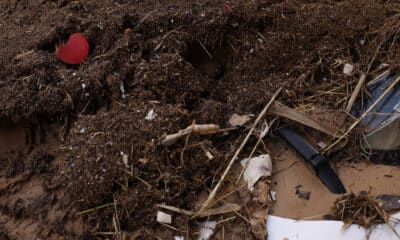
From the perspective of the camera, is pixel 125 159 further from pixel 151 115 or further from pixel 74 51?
pixel 74 51

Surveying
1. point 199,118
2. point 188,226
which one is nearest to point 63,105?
Result: point 199,118

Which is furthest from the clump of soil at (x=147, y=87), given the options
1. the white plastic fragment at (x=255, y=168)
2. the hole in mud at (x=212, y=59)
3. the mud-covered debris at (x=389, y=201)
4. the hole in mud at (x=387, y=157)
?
the mud-covered debris at (x=389, y=201)

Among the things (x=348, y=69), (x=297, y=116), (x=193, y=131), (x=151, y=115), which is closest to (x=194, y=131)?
(x=193, y=131)

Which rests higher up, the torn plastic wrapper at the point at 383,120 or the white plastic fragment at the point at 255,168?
the torn plastic wrapper at the point at 383,120

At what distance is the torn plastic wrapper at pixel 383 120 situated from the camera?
99.3 inches

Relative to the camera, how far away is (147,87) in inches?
105

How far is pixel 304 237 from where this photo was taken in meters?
2.23

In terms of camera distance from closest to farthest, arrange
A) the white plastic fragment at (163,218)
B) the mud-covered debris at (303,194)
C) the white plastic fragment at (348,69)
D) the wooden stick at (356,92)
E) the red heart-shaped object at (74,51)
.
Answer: the white plastic fragment at (163,218)
the mud-covered debris at (303,194)
the wooden stick at (356,92)
the white plastic fragment at (348,69)
the red heart-shaped object at (74,51)

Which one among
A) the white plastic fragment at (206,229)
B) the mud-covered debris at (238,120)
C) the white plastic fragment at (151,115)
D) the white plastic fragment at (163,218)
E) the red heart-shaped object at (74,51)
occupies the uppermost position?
the red heart-shaped object at (74,51)

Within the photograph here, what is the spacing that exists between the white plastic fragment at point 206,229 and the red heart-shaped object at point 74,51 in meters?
1.35

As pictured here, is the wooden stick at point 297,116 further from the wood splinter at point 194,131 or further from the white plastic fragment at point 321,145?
the wood splinter at point 194,131

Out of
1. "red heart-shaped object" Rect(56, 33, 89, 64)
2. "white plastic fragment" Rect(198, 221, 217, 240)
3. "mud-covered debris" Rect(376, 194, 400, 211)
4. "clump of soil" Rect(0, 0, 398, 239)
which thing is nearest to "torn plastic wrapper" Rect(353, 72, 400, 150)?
"clump of soil" Rect(0, 0, 398, 239)

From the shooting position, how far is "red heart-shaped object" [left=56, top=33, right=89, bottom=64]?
2865 millimetres

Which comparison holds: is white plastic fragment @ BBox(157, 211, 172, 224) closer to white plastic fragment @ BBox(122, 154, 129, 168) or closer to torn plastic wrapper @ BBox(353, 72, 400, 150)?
white plastic fragment @ BBox(122, 154, 129, 168)
